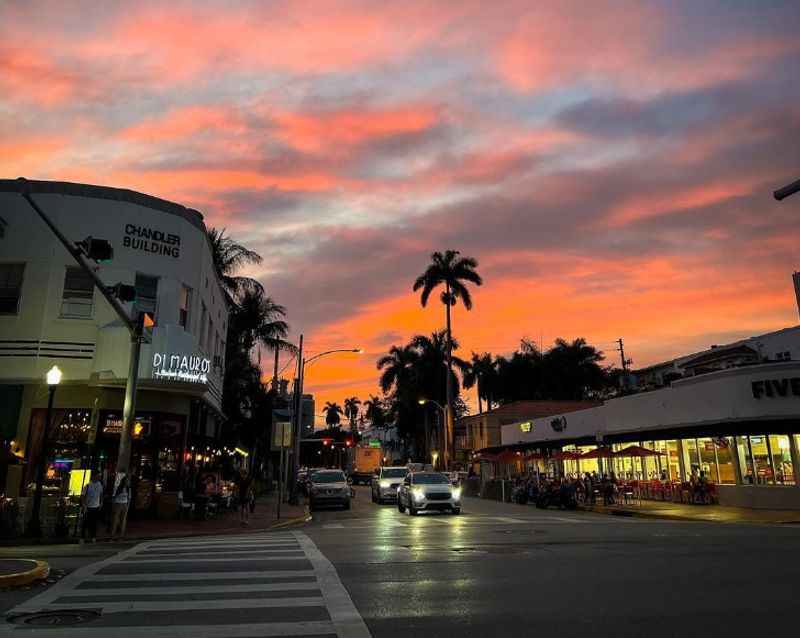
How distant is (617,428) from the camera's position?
126ft

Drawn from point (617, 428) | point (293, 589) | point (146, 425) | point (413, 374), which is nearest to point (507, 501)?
point (617, 428)

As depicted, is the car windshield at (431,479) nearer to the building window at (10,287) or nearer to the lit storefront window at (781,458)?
the lit storefront window at (781,458)

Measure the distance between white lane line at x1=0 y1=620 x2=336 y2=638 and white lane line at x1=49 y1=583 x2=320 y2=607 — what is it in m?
1.95

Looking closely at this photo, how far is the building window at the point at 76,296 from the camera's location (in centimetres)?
2366

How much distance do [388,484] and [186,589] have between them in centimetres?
2859

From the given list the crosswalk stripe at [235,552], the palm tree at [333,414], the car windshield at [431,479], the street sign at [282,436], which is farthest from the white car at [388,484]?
the palm tree at [333,414]

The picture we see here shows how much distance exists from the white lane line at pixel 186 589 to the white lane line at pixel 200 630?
1948 mm

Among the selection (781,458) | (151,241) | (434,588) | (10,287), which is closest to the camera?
(434,588)

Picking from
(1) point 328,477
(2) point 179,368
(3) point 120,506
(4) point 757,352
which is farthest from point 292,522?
(4) point 757,352

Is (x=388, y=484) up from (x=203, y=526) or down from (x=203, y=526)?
up

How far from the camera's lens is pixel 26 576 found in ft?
33.0

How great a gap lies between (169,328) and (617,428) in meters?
26.6

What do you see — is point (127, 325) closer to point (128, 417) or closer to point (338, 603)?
point (128, 417)

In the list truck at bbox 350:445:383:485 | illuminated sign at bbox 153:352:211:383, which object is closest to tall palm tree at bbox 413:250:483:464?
truck at bbox 350:445:383:485
